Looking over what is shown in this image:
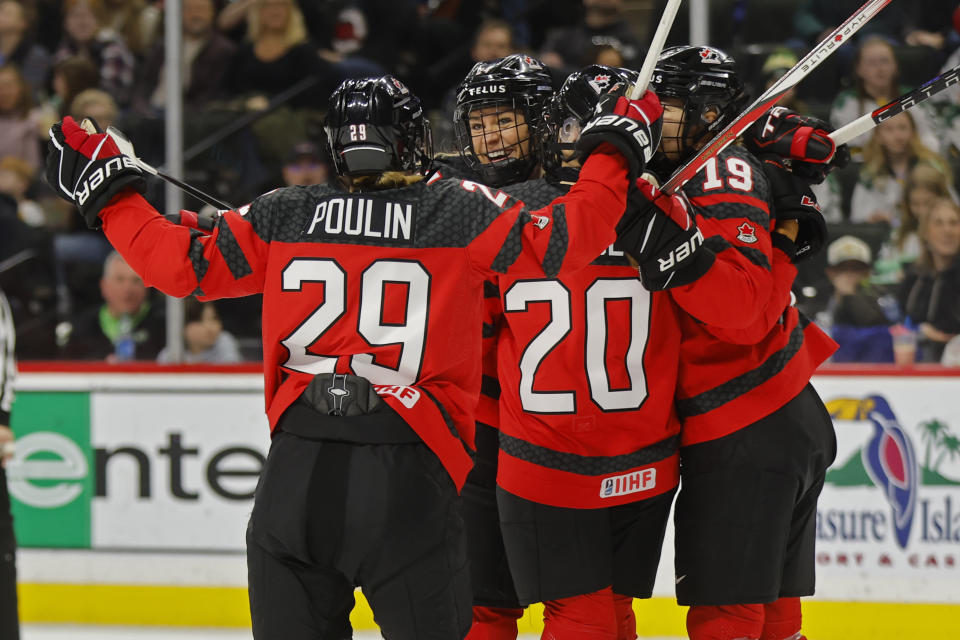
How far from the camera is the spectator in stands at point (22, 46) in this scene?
5694 millimetres

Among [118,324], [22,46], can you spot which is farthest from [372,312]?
[22,46]

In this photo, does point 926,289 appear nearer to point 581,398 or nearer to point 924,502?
point 924,502

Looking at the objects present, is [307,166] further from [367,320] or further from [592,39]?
[367,320]

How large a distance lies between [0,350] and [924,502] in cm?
259

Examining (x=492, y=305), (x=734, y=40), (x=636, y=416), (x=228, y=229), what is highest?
(x=734, y=40)

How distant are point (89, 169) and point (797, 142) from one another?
1.25 metres

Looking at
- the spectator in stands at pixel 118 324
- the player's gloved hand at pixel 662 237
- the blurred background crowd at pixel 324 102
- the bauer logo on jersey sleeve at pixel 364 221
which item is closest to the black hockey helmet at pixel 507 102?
the player's gloved hand at pixel 662 237

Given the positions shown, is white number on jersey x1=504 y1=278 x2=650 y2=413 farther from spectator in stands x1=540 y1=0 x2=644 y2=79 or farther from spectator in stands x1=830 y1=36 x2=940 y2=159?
spectator in stands x1=540 y1=0 x2=644 y2=79

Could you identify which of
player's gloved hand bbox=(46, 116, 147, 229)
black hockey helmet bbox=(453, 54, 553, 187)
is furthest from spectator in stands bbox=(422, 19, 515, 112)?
player's gloved hand bbox=(46, 116, 147, 229)

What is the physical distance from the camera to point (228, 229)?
1.98 meters

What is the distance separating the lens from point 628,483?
7.52 ft

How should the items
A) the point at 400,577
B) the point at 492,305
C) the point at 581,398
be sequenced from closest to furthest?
the point at 400,577 → the point at 581,398 → the point at 492,305

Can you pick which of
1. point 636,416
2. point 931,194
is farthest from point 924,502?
point 636,416

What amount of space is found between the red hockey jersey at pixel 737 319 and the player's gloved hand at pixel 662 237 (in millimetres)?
35
